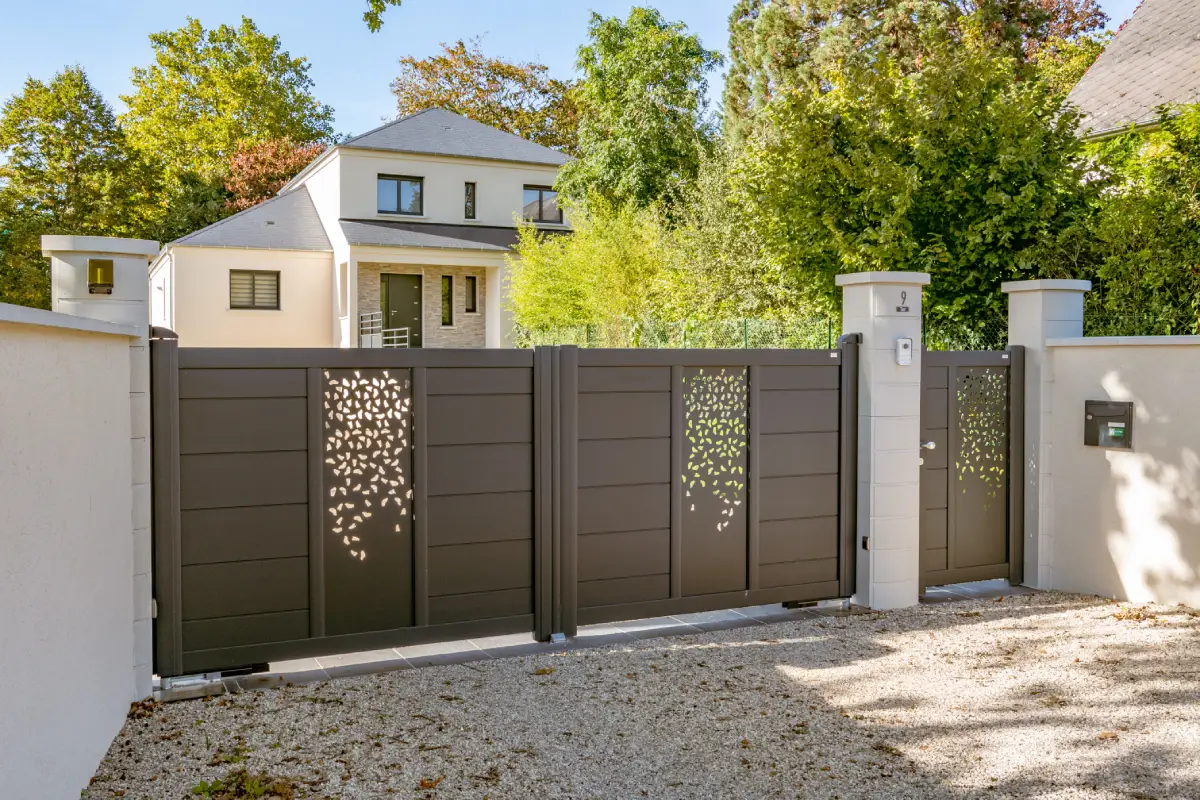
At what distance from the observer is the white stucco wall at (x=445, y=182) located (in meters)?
27.7

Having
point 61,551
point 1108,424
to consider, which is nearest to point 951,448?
point 1108,424

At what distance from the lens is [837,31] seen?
97.2 feet

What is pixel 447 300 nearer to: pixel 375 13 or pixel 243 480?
pixel 375 13

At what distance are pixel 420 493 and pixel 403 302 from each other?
23.3 meters

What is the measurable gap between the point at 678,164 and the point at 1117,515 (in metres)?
22.5

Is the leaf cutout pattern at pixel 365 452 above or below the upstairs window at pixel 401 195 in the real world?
below

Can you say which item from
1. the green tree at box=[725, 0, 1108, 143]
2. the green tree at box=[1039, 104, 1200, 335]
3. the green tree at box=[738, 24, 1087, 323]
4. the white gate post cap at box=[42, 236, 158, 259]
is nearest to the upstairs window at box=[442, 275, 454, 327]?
the green tree at box=[725, 0, 1108, 143]

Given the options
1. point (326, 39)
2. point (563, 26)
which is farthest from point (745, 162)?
point (326, 39)

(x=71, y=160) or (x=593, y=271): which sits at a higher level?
(x=71, y=160)

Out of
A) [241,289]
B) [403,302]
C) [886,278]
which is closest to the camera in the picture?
[886,278]

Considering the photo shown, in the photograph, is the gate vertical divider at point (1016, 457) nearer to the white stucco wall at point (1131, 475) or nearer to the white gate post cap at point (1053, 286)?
the white stucco wall at point (1131, 475)

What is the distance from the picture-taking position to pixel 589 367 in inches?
225

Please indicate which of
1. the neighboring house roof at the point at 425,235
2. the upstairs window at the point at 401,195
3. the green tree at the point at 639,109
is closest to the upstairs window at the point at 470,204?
the neighboring house roof at the point at 425,235

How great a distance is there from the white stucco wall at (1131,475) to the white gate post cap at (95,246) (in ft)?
19.1
